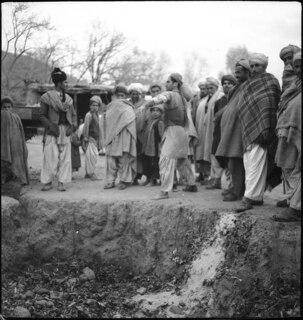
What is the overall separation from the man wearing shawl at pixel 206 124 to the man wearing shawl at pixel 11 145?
2878mm

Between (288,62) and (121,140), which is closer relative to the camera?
(288,62)

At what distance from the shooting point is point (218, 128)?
250 inches

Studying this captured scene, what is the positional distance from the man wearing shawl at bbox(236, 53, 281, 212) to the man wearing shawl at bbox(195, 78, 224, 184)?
1832mm

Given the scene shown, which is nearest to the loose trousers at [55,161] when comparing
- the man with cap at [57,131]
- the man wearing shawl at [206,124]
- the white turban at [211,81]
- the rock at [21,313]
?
the man with cap at [57,131]

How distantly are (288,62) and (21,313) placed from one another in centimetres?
420

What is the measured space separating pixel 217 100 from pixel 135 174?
190 centimetres

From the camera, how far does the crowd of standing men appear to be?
4.71m

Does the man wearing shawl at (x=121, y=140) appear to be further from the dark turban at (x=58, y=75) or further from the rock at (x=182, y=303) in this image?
the rock at (x=182, y=303)

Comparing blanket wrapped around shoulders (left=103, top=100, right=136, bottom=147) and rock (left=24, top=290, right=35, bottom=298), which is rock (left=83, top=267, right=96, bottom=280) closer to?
rock (left=24, top=290, right=35, bottom=298)

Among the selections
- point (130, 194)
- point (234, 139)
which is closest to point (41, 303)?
point (130, 194)

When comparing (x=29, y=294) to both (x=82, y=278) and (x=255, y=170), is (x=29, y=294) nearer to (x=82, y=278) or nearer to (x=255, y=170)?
(x=82, y=278)

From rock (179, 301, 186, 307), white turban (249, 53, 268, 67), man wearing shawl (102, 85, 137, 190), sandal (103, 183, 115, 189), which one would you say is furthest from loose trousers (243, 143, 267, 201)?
sandal (103, 183, 115, 189)

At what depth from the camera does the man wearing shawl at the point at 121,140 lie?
7.33 m

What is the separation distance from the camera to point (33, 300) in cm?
540
